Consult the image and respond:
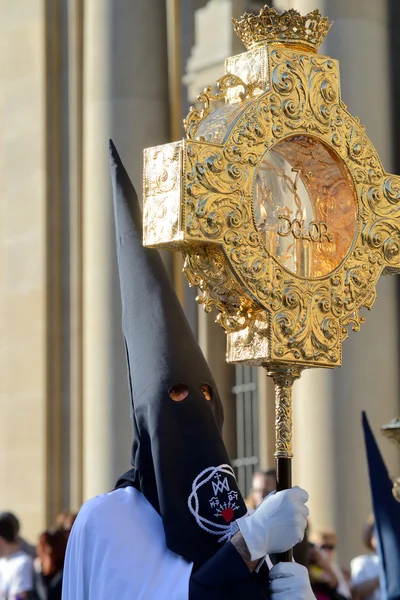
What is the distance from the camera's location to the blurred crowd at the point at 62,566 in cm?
877

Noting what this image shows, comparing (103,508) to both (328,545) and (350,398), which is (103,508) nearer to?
(328,545)

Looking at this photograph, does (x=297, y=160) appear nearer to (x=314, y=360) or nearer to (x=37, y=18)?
(x=314, y=360)

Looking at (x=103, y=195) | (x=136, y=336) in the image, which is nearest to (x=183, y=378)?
(x=136, y=336)

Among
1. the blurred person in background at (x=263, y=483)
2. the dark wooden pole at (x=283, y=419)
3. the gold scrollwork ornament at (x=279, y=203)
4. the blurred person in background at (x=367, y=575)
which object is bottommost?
the blurred person in background at (x=367, y=575)

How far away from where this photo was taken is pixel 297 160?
4.77 m

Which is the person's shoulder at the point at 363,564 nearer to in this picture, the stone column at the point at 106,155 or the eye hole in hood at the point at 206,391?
the stone column at the point at 106,155

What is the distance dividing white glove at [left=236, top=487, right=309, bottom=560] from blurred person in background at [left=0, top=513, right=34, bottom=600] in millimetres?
5179

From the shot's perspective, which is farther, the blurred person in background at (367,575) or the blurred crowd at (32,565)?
the blurred person in background at (367,575)

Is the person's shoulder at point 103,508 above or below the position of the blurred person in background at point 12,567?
above

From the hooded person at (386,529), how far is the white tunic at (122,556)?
1767 millimetres

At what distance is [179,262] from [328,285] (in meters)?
9.77

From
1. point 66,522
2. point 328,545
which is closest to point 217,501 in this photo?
point 66,522

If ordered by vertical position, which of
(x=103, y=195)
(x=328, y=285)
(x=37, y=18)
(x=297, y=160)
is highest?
(x=37, y=18)

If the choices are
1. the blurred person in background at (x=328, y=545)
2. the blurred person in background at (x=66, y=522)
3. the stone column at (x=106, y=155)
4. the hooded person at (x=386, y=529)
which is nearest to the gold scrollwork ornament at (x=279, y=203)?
the hooded person at (x=386, y=529)
